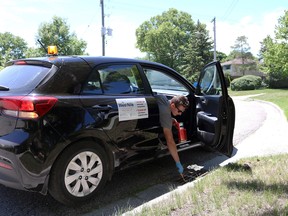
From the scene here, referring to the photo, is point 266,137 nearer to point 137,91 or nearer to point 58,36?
point 137,91

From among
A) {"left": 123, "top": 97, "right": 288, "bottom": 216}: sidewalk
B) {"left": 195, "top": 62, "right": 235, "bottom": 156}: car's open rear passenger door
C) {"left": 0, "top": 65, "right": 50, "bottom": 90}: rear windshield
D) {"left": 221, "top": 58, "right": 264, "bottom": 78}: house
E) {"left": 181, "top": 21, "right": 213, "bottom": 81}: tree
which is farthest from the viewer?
{"left": 221, "top": 58, "right": 264, "bottom": 78}: house

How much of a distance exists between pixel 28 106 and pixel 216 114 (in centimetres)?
266

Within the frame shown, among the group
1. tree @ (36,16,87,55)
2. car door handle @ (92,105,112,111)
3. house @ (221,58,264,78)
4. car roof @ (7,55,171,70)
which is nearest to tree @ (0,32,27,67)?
tree @ (36,16,87,55)

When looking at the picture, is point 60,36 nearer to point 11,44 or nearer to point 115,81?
point 115,81

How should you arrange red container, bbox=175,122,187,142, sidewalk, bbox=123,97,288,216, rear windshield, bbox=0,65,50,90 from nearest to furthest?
rear windshield, bbox=0,65,50,90 → red container, bbox=175,122,187,142 → sidewalk, bbox=123,97,288,216

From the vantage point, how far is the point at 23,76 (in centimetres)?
347

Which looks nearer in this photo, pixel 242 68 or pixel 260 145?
pixel 260 145

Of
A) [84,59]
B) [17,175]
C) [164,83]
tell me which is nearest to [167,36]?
[164,83]

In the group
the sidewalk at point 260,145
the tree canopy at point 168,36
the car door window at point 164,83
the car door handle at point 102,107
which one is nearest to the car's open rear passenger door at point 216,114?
the car door window at point 164,83

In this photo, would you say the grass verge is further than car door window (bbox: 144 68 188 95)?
No

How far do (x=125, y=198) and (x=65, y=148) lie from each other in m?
1.05

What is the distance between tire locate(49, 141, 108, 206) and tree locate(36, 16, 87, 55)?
3585cm

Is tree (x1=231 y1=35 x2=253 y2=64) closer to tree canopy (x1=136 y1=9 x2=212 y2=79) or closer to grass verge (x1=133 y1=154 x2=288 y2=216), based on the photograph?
tree canopy (x1=136 y1=9 x2=212 y2=79)

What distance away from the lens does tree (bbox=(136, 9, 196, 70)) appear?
65125 millimetres
